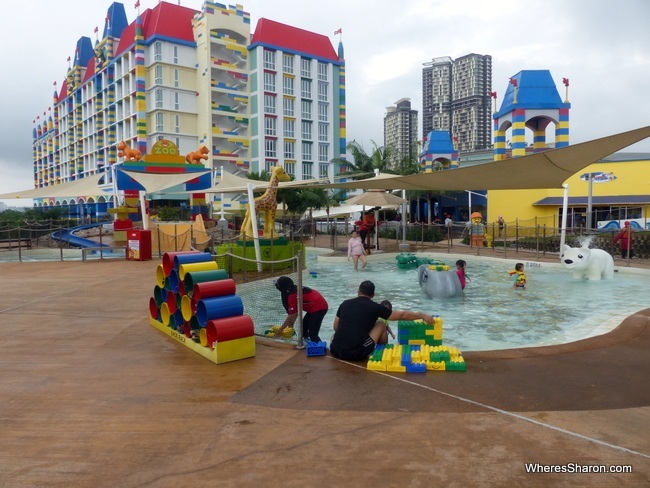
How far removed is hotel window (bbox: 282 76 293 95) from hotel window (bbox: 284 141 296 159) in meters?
5.11

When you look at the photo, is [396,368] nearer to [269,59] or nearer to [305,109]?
[269,59]

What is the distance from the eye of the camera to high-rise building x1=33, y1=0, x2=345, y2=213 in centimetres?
4859

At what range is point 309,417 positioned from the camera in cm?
433

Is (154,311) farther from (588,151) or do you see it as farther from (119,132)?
(119,132)

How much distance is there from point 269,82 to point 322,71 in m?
7.16

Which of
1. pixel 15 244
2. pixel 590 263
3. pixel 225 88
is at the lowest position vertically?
pixel 590 263

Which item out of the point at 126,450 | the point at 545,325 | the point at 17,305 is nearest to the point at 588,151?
the point at 545,325

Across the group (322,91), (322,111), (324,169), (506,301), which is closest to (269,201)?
(506,301)

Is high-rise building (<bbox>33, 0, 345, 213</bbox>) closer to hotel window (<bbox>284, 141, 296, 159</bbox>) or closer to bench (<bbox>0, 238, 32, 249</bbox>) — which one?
hotel window (<bbox>284, 141, 296, 159</bbox>)

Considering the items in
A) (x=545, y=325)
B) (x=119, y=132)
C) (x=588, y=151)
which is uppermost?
(x=119, y=132)

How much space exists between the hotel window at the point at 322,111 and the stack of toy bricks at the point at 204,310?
49632 mm

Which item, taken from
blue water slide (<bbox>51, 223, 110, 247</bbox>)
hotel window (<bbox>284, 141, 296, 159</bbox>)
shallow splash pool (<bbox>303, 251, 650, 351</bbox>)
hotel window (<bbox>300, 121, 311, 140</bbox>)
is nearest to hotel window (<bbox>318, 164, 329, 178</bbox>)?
hotel window (<bbox>300, 121, 311, 140</bbox>)

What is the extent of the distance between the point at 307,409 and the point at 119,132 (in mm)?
57723

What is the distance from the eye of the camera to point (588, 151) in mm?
6371
